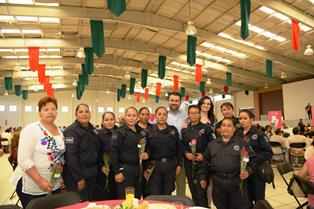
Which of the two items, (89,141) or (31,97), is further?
(31,97)

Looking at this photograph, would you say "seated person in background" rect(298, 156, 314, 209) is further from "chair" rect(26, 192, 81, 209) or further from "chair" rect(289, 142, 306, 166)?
"chair" rect(289, 142, 306, 166)

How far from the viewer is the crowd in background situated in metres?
2.68

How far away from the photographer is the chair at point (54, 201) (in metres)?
2.24

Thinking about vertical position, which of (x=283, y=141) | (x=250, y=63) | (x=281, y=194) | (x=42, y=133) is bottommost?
(x=281, y=194)

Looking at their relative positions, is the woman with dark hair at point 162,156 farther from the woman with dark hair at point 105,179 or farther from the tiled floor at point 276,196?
the tiled floor at point 276,196

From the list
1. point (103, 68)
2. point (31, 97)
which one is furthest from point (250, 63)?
point (31, 97)

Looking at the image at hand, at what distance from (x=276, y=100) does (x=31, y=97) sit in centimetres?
2240

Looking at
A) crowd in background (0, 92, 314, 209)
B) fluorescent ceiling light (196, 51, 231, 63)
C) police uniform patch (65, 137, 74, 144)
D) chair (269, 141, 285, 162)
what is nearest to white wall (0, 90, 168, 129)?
fluorescent ceiling light (196, 51, 231, 63)

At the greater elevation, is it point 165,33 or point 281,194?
point 165,33

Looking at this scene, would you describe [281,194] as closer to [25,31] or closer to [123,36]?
[123,36]

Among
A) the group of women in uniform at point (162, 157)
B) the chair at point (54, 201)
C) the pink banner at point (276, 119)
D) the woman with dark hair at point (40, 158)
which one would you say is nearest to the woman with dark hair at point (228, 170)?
the group of women in uniform at point (162, 157)

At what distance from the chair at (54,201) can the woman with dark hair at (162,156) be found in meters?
1.21

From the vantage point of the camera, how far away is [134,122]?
11.5 ft

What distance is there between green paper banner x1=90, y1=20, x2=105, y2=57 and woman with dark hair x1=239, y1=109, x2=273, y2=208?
5546mm
